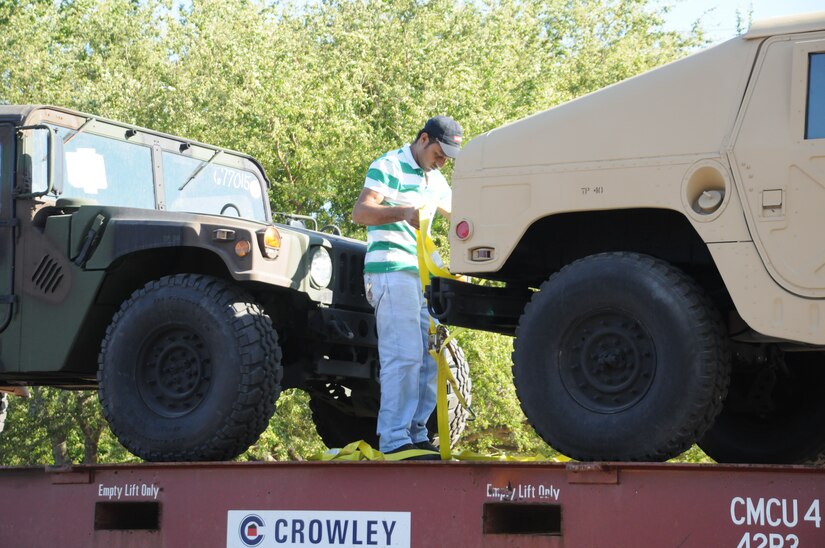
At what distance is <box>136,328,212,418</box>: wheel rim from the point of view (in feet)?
20.1

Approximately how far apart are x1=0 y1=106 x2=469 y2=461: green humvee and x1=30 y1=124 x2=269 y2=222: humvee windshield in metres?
0.01

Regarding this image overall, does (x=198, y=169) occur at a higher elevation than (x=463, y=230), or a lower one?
higher

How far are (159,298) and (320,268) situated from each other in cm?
86

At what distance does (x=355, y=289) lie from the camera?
22.8 feet

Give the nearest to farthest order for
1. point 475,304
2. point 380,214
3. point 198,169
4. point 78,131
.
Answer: point 475,304, point 380,214, point 78,131, point 198,169

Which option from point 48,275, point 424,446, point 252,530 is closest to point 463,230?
point 424,446

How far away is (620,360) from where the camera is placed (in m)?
5.25

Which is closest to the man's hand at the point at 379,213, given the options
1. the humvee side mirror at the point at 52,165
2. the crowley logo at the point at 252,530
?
the crowley logo at the point at 252,530

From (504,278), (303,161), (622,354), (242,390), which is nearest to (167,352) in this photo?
(242,390)

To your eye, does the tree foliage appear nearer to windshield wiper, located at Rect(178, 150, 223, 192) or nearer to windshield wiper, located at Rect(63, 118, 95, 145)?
windshield wiper, located at Rect(178, 150, 223, 192)

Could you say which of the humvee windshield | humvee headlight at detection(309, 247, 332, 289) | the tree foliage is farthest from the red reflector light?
the tree foliage

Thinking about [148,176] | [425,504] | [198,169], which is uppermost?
[198,169]

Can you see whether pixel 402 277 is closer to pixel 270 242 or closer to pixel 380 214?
pixel 380 214

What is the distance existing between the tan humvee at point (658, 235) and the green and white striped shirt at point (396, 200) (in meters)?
0.58
